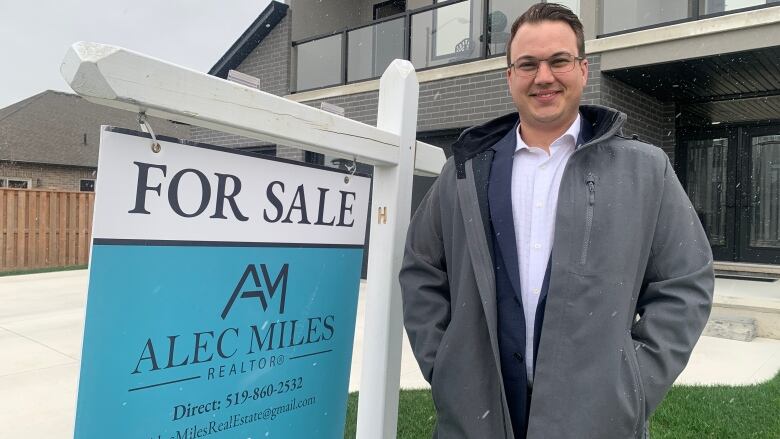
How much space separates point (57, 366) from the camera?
462 cm

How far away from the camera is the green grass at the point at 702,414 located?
321 centimetres

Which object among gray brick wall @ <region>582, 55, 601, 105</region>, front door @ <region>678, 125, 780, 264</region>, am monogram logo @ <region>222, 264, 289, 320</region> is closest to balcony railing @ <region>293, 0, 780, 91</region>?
gray brick wall @ <region>582, 55, 601, 105</region>

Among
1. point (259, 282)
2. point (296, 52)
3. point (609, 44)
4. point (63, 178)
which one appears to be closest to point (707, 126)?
point (609, 44)

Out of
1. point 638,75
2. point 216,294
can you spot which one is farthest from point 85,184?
point 216,294

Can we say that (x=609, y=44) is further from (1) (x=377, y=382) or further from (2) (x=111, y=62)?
(2) (x=111, y=62)

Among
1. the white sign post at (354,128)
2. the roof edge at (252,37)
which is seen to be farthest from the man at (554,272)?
the roof edge at (252,37)

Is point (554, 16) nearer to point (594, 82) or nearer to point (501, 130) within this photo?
point (501, 130)

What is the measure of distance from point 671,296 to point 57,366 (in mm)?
4758

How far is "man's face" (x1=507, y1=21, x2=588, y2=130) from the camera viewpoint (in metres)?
1.58

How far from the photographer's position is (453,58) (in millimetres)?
8227

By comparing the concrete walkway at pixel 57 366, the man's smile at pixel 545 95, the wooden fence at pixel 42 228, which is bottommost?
the concrete walkway at pixel 57 366

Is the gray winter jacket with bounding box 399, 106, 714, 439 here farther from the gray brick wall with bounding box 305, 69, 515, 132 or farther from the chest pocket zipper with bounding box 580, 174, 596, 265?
the gray brick wall with bounding box 305, 69, 515, 132

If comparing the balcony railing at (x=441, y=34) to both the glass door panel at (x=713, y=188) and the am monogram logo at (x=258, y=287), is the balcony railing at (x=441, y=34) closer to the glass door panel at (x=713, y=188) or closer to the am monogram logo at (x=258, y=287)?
the glass door panel at (x=713, y=188)

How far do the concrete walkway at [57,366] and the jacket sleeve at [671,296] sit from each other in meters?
2.83
